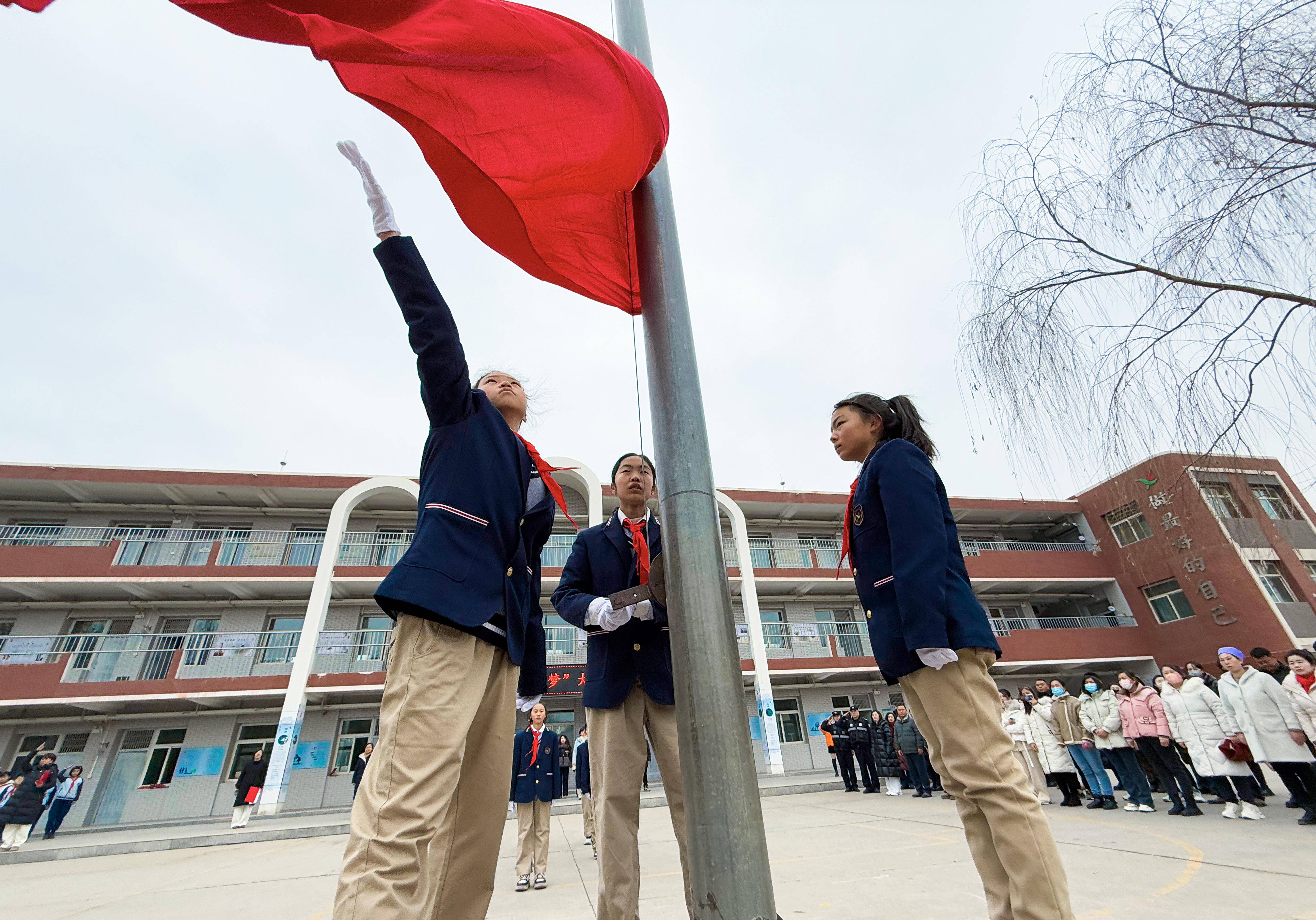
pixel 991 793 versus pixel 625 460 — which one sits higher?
pixel 625 460

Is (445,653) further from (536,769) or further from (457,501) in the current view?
(536,769)

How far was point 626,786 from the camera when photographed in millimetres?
2420

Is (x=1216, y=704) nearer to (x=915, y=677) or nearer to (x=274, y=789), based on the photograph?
(x=915, y=677)

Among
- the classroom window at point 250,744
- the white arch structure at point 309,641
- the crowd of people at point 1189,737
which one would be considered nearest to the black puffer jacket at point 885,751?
the crowd of people at point 1189,737

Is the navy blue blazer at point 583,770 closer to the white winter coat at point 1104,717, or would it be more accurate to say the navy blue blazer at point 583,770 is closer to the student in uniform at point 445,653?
the white winter coat at point 1104,717

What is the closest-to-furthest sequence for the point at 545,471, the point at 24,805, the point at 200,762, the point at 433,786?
the point at 433,786
the point at 545,471
the point at 24,805
the point at 200,762

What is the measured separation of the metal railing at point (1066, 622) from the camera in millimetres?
20484

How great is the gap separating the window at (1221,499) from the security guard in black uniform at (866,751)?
31.8ft

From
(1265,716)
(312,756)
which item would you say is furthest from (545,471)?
(312,756)

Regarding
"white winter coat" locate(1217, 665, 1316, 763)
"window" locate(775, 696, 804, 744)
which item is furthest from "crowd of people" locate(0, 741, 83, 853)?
"white winter coat" locate(1217, 665, 1316, 763)

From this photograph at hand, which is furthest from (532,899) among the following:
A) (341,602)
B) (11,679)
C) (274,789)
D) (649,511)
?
(11,679)

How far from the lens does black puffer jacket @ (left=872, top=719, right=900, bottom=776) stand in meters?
11.4

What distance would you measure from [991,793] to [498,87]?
9.28 ft

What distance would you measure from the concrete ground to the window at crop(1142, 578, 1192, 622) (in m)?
15.7
